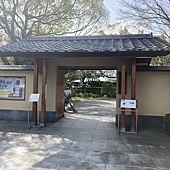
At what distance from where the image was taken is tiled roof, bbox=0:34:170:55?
600 cm

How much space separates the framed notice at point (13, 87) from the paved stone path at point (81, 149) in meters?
1.63

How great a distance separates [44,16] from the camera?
546 inches

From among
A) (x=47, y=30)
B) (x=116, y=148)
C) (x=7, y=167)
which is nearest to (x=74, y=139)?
(x=116, y=148)

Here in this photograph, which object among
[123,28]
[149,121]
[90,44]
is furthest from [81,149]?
[123,28]

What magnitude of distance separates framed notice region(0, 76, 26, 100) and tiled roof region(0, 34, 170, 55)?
4.74ft

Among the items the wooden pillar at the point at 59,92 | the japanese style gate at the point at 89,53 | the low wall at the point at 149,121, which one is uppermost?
the japanese style gate at the point at 89,53

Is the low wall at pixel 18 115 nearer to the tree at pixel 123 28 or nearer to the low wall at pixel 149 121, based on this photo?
the low wall at pixel 149 121

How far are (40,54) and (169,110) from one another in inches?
197

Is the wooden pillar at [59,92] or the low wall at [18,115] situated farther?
the wooden pillar at [59,92]

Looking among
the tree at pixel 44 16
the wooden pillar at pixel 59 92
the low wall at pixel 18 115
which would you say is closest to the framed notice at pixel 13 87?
the low wall at pixel 18 115

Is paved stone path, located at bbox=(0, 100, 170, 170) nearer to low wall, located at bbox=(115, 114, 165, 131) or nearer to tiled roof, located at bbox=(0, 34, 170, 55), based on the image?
low wall, located at bbox=(115, 114, 165, 131)

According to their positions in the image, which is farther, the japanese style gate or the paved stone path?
the japanese style gate

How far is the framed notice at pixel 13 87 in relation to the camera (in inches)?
314

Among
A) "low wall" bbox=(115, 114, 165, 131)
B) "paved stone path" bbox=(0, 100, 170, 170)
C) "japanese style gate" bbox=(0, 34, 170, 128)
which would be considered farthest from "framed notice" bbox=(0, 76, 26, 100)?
"low wall" bbox=(115, 114, 165, 131)
